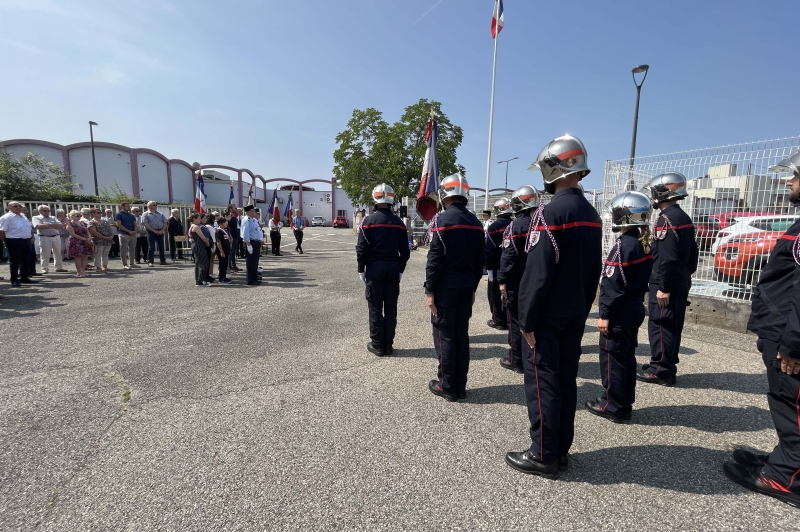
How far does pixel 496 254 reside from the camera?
528cm

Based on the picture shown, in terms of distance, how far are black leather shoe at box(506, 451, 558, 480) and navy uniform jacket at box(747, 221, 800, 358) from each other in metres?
1.51

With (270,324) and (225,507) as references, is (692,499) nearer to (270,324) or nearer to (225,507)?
(225,507)

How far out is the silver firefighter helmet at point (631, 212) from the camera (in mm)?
3461

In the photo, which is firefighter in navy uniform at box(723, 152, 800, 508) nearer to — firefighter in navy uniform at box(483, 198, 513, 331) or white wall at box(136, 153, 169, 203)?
firefighter in navy uniform at box(483, 198, 513, 331)

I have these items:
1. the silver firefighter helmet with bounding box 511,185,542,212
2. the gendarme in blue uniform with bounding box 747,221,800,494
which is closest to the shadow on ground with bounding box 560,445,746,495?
the gendarme in blue uniform with bounding box 747,221,800,494

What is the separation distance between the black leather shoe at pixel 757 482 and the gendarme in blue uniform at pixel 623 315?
81 cm

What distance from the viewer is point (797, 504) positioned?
2334mm

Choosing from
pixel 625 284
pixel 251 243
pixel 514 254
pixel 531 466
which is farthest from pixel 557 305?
pixel 251 243

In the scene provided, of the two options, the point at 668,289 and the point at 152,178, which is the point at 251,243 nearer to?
the point at 668,289

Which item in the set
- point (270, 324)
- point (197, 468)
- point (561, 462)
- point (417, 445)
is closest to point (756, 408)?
point (561, 462)

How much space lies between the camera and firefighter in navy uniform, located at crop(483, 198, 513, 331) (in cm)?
529

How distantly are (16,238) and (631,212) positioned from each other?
1202 centimetres

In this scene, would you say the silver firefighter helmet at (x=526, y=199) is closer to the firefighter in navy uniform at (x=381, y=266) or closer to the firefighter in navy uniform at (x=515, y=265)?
the firefighter in navy uniform at (x=515, y=265)

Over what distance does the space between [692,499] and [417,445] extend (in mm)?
1780
